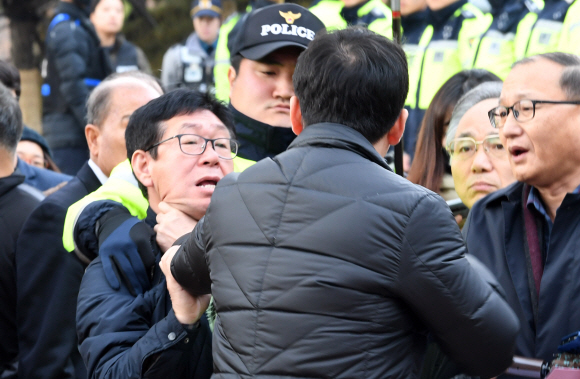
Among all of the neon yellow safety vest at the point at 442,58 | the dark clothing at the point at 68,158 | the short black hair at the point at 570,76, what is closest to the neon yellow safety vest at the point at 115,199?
the short black hair at the point at 570,76

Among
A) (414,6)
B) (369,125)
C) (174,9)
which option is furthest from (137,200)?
(174,9)

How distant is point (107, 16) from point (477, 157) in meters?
5.34

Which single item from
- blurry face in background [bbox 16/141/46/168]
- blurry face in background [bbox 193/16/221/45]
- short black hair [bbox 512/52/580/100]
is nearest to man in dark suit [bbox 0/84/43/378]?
blurry face in background [bbox 16/141/46/168]

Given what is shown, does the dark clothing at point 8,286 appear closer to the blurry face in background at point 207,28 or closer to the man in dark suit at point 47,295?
the man in dark suit at point 47,295

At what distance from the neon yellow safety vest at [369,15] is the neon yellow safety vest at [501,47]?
85cm

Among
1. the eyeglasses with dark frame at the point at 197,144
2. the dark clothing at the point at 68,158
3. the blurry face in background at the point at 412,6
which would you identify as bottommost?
the dark clothing at the point at 68,158

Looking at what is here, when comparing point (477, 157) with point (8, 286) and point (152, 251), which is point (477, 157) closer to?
point (152, 251)

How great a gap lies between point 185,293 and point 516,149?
4.39 ft

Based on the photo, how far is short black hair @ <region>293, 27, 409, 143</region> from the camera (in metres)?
2.14

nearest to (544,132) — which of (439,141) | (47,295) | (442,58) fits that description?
(439,141)

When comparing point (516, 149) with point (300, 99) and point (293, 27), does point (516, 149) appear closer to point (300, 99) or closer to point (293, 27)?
point (300, 99)

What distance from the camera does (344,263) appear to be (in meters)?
1.98

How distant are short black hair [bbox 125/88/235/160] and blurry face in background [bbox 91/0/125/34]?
514 centimetres

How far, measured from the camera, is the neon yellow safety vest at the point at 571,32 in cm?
488
